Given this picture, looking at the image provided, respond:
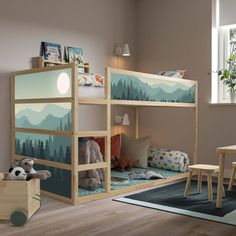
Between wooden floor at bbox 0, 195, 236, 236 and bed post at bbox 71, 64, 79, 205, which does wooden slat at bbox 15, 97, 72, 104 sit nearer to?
bed post at bbox 71, 64, 79, 205

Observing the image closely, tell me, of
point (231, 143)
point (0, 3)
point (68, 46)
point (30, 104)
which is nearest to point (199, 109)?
point (231, 143)

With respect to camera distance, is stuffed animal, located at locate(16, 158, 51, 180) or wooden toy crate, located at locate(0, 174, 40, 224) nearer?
wooden toy crate, located at locate(0, 174, 40, 224)

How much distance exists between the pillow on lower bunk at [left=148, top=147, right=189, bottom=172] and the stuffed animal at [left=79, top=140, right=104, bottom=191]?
1162 millimetres

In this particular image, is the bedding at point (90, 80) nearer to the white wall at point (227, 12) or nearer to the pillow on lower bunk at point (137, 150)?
the pillow on lower bunk at point (137, 150)

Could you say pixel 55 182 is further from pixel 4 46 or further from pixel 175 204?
pixel 4 46

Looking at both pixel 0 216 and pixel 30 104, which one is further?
pixel 30 104

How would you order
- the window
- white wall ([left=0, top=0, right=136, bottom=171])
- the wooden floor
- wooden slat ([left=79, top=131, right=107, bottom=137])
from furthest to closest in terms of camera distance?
the window
white wall ([left=0, top=0, right=136, bottom=171])
wooden slat ([left=79, top=131, right=107, bottom=137])
the wooden floor

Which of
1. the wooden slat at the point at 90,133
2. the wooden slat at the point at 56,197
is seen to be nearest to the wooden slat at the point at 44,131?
the wooden slat at the point at 90,133

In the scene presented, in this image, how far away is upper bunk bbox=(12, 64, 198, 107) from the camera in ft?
9.97

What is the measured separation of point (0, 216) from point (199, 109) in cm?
288

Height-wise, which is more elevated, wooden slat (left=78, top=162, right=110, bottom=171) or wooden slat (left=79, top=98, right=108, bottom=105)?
wooden slat (left=79, top=98, right=108, bottom=105)

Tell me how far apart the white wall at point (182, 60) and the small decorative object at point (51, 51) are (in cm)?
150

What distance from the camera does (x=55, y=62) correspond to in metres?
4.09

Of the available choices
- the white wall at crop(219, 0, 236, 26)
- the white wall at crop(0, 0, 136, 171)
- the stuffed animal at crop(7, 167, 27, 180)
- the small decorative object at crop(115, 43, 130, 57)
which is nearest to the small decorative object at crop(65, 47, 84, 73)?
the white wall at crop(0, 0, 136, 171)
